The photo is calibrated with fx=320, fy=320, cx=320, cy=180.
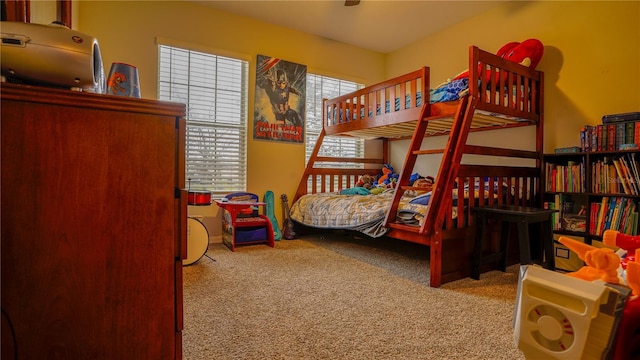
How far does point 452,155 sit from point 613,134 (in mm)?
1232

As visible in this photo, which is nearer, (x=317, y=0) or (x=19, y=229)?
(x=19, y=229)

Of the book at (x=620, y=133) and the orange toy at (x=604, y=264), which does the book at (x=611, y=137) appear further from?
the orange toy at (x=604, y=264)

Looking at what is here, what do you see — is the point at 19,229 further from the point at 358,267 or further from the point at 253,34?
the point at 253,34

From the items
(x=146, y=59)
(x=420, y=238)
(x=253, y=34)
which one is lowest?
(x=420, y=238)

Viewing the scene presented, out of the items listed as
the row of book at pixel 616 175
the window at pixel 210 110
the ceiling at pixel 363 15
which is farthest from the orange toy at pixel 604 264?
the ceiling at pixel 363 15

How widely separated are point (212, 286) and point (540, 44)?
3.42m

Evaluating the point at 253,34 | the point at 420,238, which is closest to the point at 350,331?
the point at 420,238

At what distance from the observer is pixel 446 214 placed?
2.22m

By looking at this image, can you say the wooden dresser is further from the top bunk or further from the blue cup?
the top bunk

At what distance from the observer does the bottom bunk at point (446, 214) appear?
2184mm

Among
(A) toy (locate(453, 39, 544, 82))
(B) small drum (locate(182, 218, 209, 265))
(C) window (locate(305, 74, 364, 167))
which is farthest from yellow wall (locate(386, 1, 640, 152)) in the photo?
(B) small drum (locate(182, 218, 209, 265))

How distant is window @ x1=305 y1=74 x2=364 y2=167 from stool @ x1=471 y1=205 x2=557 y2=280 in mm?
2300

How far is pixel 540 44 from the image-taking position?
114 inches

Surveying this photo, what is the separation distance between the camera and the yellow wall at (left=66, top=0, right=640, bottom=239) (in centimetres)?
258
